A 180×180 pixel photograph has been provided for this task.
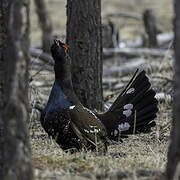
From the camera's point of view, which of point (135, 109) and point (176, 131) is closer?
point (176, 131)

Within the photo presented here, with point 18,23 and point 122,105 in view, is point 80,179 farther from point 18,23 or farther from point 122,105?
point 122,105

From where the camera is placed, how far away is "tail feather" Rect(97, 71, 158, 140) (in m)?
6.89

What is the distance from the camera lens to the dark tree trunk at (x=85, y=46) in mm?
7688

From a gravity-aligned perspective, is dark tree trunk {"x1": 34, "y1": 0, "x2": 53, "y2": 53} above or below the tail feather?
above

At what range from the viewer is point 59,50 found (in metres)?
6.16

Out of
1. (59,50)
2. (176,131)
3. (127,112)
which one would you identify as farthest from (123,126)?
(176,131)

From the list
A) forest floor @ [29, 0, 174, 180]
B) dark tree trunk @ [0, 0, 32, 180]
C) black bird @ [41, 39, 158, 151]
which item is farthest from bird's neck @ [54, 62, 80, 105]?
dark tree trunk @ [0, 0, 32, 180]

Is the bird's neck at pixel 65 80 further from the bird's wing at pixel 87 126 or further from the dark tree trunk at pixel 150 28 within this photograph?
the dark tree trunk at pixel 150 28

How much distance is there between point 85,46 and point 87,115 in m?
1.99

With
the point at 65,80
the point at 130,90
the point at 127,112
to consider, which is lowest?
the point at 127,112

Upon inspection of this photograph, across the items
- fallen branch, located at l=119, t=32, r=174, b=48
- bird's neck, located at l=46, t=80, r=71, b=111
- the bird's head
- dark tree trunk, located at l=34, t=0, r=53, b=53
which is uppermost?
dark tree trunk, located at l=34, t=0, r=53, b=53

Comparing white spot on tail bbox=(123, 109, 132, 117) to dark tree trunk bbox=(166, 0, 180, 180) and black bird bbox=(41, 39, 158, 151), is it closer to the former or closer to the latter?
black bird bbox=(41, 39, 158, 151)

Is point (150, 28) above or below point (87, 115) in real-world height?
above

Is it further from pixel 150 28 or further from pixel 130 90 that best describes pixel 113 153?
pixel 150 28
